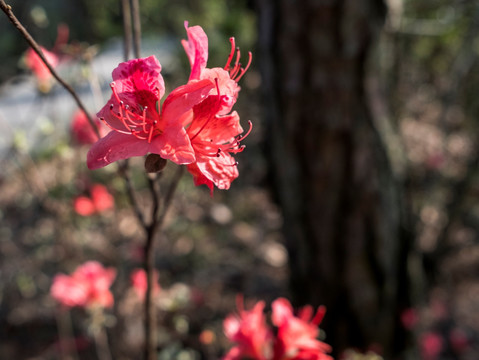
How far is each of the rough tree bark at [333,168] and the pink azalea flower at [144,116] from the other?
1.14 meters

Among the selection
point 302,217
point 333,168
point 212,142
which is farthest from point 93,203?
point 212,142

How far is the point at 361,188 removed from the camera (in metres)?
1.77

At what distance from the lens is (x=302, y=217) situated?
1905 millimetres

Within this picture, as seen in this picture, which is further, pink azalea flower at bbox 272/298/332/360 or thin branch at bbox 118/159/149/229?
pink azalea flower at bbox 272/298/332/360

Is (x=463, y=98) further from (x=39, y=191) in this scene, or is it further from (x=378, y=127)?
(x=39, y=191)

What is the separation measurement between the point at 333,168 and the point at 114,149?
1.31 meters

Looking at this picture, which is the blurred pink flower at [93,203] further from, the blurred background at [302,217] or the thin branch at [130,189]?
the thin branch at [130,189]

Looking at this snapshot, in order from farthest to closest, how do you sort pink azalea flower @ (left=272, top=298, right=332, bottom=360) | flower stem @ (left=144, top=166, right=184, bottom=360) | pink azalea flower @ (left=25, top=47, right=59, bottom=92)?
1. pink azalea flower @ (left=25, top=47, right=59, bottom=92)
2. pink azalea flower @ (left=272, top=298, right=332, bottom=360)
3. flower stem @ (left=144, top=166, right=184, bottom=360)

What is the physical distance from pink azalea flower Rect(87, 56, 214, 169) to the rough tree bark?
3.73 feet

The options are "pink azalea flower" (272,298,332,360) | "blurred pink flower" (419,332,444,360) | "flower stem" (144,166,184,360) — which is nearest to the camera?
"flower stem" (144,166,184,360)

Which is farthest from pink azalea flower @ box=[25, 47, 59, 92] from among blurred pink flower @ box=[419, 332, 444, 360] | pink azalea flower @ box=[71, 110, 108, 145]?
blurred pink flower @ box=[419, 332, 444, 360]

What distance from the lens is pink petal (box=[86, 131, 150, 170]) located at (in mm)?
568

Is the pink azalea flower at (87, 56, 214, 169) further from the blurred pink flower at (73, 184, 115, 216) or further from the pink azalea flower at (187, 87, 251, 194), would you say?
the blurred pink flower at (73, 184, 115, 216)

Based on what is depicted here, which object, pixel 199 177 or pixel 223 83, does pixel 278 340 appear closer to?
pixel 199 177
